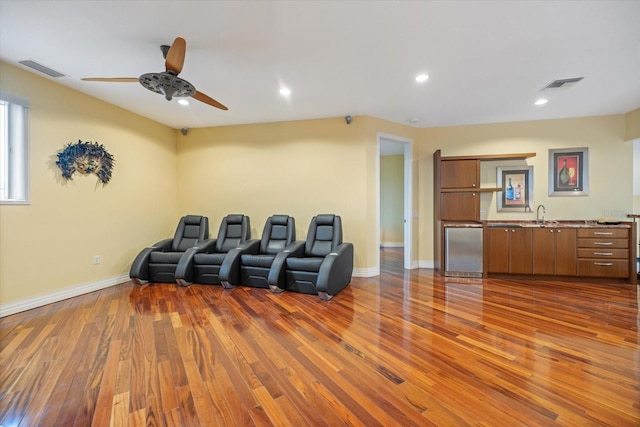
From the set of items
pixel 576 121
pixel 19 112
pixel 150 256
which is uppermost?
pixel 576 121

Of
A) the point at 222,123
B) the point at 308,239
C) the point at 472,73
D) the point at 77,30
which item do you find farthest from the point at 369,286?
the point at 77,30

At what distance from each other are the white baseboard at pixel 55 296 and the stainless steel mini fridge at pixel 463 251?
530cm

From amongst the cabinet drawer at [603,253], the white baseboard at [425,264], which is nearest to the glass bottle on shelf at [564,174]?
the cabinet drawer at [603,253]

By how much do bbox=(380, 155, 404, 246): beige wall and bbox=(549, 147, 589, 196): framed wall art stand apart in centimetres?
346

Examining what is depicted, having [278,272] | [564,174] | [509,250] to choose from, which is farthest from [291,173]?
[564,174]

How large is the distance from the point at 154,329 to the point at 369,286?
2.73 metres

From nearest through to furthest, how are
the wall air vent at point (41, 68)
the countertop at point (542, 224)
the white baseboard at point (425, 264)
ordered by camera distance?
the wall air vent at point (41, 68)
the countertop at point (542, 224)
the white baseboard at point (425, 264)

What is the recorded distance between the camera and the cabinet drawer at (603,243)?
13.3ft

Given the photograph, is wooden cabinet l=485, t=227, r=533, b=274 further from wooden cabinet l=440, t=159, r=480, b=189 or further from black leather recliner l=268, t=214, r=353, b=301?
black leather recliner l=268, t=214, r=353, b=301

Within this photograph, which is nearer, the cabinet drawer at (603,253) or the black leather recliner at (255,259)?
the black leather recliner at (255,259)

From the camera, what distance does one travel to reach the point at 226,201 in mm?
5223

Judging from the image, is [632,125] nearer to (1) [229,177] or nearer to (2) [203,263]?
(1) [229,177]

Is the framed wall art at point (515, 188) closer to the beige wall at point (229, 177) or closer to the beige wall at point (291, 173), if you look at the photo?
the beige wall at point (229, 177)

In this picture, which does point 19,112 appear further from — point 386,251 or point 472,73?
point 386,251
